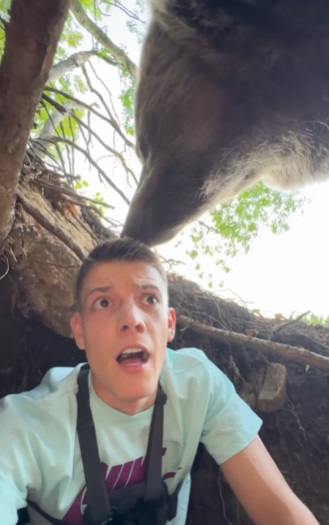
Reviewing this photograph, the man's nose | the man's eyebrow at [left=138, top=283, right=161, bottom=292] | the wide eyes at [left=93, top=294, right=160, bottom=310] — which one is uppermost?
the man's eyebrow at [left=138, top=283, right=161, bottom=292]

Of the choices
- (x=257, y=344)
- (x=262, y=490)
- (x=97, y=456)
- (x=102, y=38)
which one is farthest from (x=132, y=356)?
(x=102, y=38)

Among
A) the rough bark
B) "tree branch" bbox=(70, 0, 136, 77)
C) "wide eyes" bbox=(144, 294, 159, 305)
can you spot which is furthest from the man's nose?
"tree branch" bbox=(70, 0, 136, 77)

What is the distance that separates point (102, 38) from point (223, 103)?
265 cm

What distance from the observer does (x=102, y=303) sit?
5.93 ft

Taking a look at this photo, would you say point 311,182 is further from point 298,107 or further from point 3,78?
point 3,78

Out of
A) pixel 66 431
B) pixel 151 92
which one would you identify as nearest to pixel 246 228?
pixel 151 92

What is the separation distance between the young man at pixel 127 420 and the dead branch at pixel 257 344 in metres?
0.67

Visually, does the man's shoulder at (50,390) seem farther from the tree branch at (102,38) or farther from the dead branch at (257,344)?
the tree branch at (102,38)

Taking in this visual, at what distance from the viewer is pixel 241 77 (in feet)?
6.75

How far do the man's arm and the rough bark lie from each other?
1.33 metres

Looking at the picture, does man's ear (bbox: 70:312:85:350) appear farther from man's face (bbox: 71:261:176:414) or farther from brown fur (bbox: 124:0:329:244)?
brown fur (bbox: 124:0:329:244)

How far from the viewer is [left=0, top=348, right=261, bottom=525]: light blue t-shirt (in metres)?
1.51

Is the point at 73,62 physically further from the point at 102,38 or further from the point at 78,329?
the point at 78,329

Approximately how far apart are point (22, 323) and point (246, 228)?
3077 mm
